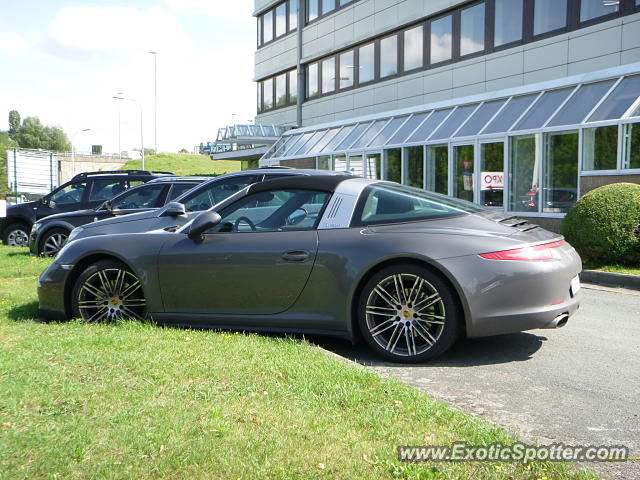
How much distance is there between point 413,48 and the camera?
76.6 ft

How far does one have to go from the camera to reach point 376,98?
25266 mm

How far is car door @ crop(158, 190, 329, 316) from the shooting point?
17.6ft

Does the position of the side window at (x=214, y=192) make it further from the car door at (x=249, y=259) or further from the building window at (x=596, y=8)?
the building window at (x=596, y=8)

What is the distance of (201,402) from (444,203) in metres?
2.77

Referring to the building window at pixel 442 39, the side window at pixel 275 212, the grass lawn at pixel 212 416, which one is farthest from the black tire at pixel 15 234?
the building window at pixel 442 39

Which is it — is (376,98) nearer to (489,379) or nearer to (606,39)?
(606,39)

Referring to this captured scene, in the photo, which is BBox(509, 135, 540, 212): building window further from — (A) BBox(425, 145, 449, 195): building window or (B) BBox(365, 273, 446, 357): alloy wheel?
(B) BBox(365, 273, 446, 357): alloy wheel

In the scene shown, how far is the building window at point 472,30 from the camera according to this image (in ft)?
66.3

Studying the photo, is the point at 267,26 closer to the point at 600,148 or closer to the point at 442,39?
the point at 442,39

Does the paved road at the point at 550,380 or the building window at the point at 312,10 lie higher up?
the building window at the point at 312,10

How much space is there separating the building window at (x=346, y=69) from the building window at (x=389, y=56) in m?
2.22

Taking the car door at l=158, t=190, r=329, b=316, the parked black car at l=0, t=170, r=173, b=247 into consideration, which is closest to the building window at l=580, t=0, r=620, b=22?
the parked black car at l=0, t=170, r=173, b=247

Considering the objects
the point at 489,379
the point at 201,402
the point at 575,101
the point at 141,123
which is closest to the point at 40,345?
the point at 201,402

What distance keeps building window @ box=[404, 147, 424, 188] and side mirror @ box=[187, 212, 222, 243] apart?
13868mm
